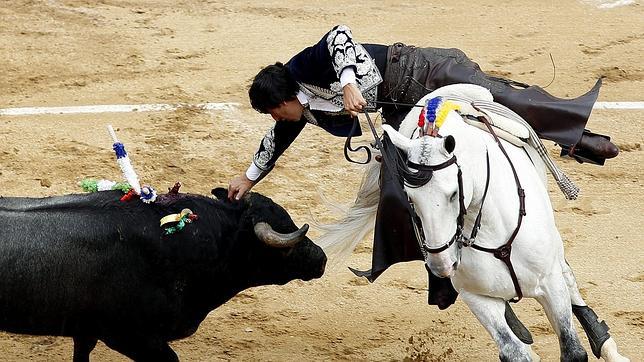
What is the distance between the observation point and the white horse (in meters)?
4.91

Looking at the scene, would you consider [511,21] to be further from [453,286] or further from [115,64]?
[453,286]

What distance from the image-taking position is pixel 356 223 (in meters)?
6.38

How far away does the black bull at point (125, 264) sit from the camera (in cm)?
565

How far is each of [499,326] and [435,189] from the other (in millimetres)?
898

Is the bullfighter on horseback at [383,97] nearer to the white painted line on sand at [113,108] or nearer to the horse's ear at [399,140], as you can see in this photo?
the horse's ear at [399,140]

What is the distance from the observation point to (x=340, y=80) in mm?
5828

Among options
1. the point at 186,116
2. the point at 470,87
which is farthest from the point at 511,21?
the point at 470,87

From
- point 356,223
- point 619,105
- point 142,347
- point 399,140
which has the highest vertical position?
point 399,140

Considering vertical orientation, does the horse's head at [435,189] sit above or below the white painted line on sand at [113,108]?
above

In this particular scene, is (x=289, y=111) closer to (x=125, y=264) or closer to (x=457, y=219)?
(x=125, y=264)

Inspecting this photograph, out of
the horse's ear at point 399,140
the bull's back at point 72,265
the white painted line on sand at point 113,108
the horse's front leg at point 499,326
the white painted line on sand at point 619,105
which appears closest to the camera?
the horse's ear at point 399,140

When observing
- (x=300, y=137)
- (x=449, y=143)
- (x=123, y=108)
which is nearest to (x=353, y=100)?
(x=449, y=143)

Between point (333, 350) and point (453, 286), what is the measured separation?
1.31 metres

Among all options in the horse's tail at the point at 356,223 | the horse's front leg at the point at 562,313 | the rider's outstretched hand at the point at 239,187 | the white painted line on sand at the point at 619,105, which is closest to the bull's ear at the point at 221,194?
the rider's outstretched hand at the point at 239,187
